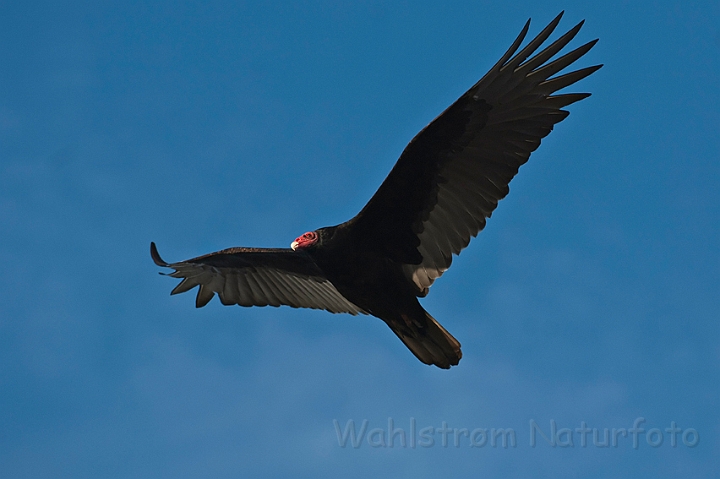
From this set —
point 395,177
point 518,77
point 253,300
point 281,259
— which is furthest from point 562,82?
point 253,300

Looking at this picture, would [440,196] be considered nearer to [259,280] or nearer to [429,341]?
[429,341]

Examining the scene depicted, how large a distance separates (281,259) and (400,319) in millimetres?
1605

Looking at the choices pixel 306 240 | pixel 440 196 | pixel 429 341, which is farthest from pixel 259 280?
pixel 440 196

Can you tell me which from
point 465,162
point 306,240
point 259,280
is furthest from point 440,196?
point 259,280

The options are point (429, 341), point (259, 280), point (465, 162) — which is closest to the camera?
point (465, 162)

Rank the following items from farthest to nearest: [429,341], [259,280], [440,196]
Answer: [259,280] < [429,341] < [440,196]

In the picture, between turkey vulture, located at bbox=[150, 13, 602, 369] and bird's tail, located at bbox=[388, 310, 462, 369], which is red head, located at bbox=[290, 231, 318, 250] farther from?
bird's tail, located at bbox=[388, 310, 462, 369]

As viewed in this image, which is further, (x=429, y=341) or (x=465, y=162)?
(x=429, y=341)

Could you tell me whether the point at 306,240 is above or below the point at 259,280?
below

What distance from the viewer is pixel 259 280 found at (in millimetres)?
8852

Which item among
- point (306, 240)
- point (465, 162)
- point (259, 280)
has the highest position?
point (259, 280)

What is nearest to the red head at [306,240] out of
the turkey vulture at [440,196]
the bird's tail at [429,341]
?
the turkey vulture at [440,196]

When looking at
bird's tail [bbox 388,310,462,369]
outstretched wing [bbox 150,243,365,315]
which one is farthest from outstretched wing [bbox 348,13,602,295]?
outstretched wing [bbox 150,243,365,315]

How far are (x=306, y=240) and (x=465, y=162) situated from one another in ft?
4.72
